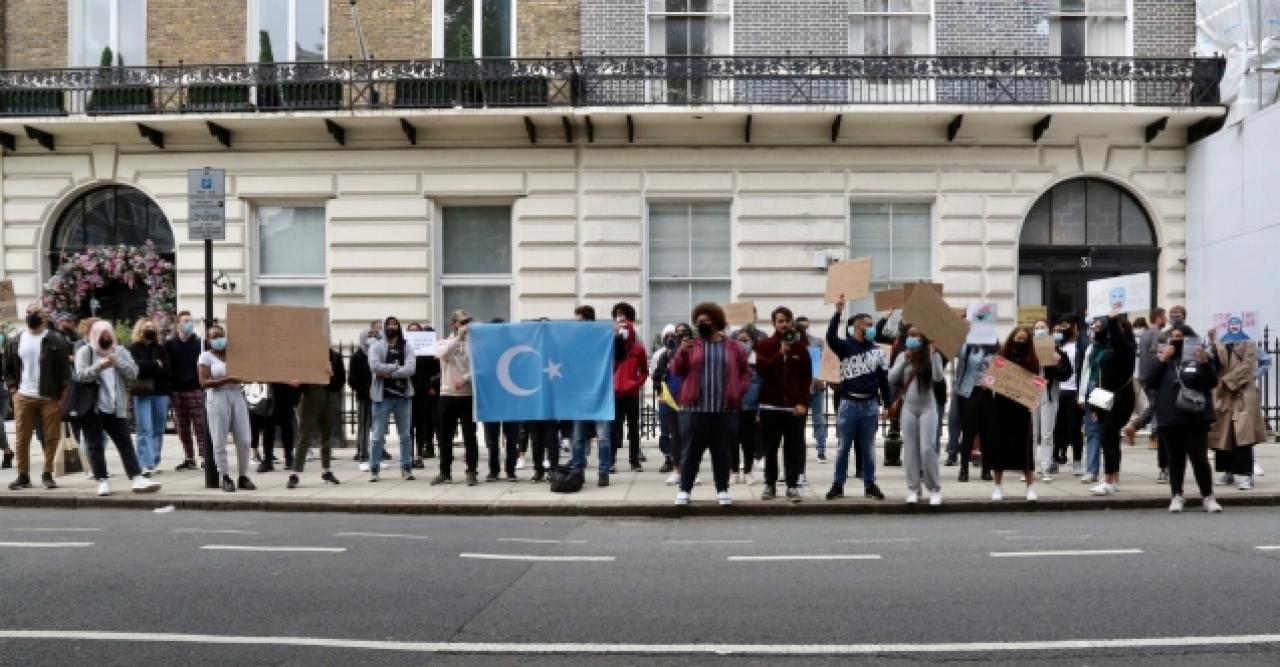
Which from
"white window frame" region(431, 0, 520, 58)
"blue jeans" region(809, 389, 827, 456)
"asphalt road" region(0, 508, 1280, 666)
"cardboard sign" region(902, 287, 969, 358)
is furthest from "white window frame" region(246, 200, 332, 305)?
"cardboard sign" region(902, 287, 969, 358)

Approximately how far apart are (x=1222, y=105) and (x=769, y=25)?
8370mm

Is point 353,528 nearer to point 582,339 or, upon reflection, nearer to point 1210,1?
point 582,339

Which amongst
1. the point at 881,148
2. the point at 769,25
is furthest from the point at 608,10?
the point at 881,148

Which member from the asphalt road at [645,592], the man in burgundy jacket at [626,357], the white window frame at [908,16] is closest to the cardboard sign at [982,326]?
the asphalt road at [645,592]

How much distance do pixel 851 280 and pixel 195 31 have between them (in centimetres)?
1602

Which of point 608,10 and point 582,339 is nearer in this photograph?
point 582,339

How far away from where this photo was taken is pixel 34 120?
22047 millimetres

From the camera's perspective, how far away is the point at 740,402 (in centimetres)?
1216

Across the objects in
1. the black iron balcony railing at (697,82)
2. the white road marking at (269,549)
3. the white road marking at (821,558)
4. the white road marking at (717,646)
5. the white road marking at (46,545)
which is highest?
the black iron balcony railing at (697,82)

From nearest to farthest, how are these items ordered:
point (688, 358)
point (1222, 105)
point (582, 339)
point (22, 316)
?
point (688, 358) → point (582, 339) → point (1222, 105) → point (22, 316)

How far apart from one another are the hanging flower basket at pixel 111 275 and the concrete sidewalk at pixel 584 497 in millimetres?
8181

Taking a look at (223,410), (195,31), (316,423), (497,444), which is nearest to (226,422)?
(223,410)

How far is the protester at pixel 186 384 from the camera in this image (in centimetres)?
1557

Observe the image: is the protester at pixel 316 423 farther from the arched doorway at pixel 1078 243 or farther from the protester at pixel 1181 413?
the arched doorway at pixel 1078 243
